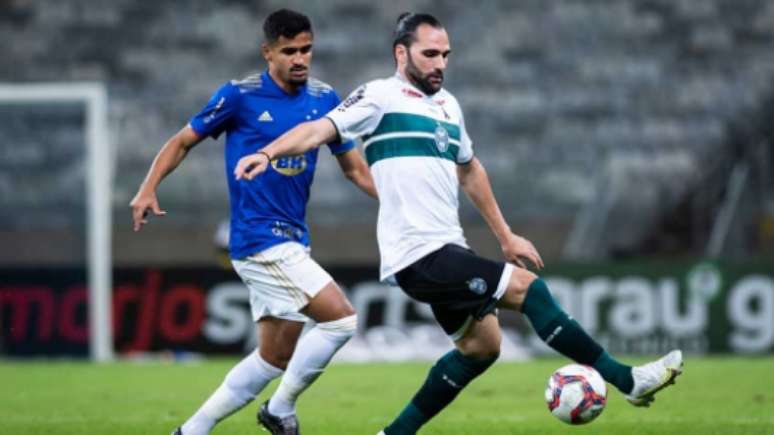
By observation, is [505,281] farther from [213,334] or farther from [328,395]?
[213,334]

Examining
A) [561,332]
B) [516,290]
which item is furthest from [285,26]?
[561,332]

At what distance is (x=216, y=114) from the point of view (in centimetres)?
702

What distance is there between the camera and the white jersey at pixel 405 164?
647 cm

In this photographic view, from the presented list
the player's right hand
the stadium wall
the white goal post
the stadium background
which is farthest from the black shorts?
the white goal post

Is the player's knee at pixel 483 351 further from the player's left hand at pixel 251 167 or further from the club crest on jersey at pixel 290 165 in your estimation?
the player's left hand at pixel 251 167

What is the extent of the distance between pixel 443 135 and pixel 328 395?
15.7ft

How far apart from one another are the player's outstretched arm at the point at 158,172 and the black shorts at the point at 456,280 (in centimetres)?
119

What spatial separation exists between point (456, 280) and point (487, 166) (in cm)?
1151

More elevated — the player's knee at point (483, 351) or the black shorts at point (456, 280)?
the black shorts at point (456, 280)

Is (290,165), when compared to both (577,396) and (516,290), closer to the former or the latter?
(516,290)

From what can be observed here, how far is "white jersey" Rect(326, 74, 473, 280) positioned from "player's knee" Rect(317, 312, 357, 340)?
482 millimetres

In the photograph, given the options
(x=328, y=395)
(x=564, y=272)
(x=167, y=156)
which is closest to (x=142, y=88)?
(x=564, y=272)

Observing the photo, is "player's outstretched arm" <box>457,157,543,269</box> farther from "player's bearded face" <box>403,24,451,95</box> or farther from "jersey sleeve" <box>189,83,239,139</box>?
"jersey sleeve" <box>189,83,239,139</box>

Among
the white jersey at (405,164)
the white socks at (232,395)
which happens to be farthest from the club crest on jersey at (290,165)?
the white socks at (232,395)
